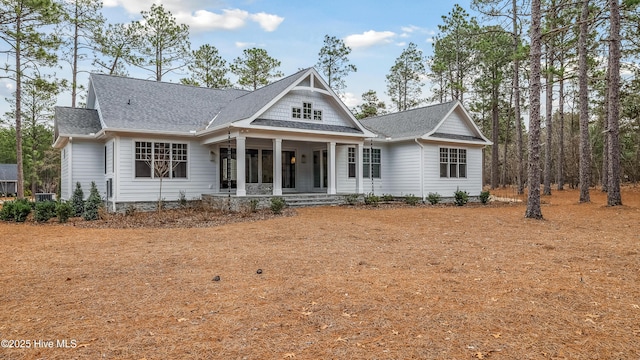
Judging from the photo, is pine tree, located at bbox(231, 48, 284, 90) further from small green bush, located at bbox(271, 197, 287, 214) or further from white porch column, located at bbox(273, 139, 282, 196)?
small green bush, located at bbox(271, 197, 287, 214)

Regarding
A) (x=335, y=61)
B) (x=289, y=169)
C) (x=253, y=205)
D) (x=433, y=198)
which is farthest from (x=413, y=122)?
(x=335, y=61)

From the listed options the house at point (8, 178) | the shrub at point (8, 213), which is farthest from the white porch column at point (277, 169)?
the house at point (8, 178)

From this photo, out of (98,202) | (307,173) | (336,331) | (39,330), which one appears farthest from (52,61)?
(336,331)

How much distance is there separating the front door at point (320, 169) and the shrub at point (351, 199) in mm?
2616

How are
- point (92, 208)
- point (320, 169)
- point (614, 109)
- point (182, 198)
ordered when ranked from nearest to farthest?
point (92, 208) < point (614, 109) < point (182, 198) < point (320, 169)

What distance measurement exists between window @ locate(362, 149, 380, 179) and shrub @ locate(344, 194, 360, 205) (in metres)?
2.63

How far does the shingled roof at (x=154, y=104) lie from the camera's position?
14.6m

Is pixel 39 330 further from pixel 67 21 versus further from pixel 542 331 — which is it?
pixel 67 21

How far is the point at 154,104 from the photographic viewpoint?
53.5 ft

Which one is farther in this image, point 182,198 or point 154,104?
point 154,104

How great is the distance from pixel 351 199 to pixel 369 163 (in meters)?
3.49

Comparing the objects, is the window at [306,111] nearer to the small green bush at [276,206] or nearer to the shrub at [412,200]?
the small green bush at [276,206]

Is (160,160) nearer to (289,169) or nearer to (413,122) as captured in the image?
(289,169)

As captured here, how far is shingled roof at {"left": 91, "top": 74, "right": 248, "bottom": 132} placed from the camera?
14.6 metres
